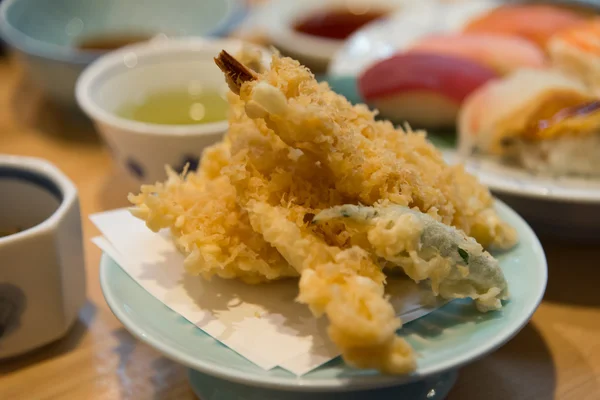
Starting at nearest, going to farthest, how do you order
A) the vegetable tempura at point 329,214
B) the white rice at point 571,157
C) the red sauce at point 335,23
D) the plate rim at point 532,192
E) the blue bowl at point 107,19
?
the vegetable tempura at point 329,214 < the plate rim at point 532,192 < the white rice at point 571,157 < the blue bowl at point 107,19 < the red sauce at point 335,23

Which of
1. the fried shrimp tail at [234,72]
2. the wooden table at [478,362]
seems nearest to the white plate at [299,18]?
the wooden table at [478,362]

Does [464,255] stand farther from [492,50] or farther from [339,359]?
[492,50]

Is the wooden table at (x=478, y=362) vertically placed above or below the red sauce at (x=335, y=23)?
below

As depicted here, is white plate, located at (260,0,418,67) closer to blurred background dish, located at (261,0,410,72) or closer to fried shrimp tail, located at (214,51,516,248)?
blurred background dish, located at (261,0,410,72)

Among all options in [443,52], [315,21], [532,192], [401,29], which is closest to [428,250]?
[532,192]

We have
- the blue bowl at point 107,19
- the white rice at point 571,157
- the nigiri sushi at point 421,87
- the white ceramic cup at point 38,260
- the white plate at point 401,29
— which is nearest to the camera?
the white ceramic cup at point 38,260

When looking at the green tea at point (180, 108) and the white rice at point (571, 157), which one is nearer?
the white rice at point (571, 157)

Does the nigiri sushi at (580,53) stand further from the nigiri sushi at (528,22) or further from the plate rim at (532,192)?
the plate rim at (532,192)

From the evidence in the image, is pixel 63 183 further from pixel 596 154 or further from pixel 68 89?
pixel 596 154
